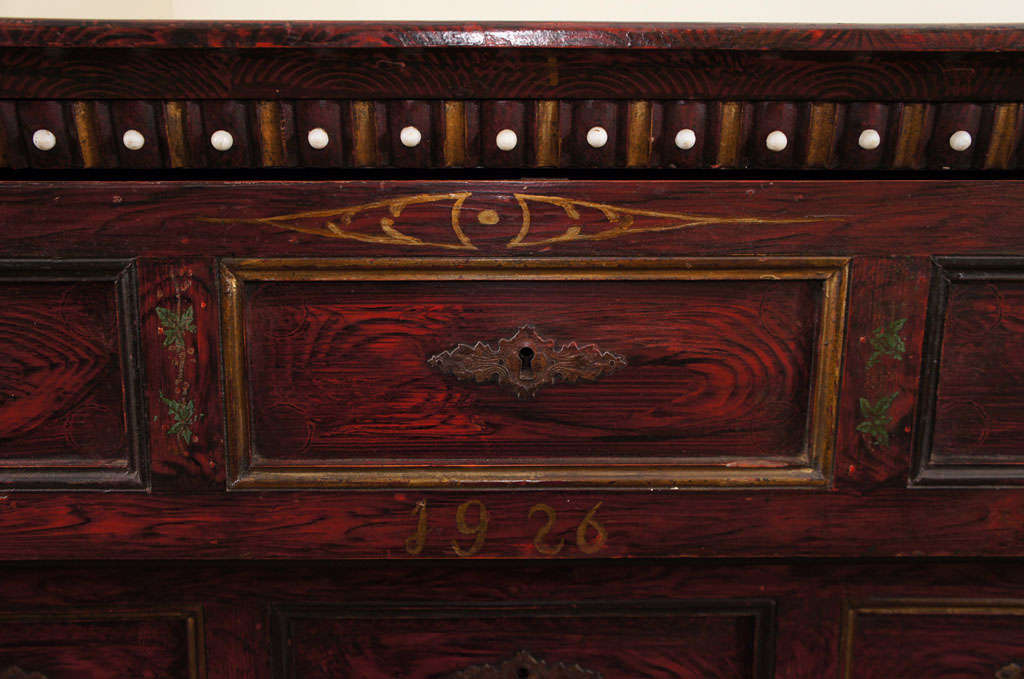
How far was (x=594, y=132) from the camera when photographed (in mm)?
415

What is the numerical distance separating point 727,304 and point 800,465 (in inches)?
4.6

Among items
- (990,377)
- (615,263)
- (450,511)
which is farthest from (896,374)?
(450,511)

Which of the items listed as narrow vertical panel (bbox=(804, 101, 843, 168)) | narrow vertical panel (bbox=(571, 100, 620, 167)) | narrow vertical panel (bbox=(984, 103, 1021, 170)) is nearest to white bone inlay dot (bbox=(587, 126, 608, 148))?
narrow vertical panel (bbox=(571, 100, 620, 167))

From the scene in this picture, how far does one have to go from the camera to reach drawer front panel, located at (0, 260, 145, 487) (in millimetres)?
428

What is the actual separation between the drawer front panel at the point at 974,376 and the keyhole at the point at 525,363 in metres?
0.25

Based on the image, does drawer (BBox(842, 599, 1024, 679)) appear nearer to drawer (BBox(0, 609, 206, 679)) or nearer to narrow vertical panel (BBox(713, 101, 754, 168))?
narrow vertical panel (BBox(713, 101, 754, 168))

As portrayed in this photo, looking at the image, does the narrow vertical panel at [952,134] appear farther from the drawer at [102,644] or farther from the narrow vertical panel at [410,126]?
the drawer at [102,644]

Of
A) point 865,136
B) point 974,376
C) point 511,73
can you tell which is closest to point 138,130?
point 511,73

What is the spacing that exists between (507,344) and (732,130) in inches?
7.3

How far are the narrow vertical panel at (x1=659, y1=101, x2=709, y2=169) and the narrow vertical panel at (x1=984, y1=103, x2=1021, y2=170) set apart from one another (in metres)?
0.17

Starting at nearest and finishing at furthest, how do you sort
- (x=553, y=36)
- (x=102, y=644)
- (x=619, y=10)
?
1. (x=553, y=36)
2. (x=102, y=644)
3. (x=619, y=10)

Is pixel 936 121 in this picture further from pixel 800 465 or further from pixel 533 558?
pixel 533 558

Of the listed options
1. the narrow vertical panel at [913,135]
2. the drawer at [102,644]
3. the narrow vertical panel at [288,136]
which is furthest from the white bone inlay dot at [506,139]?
the drawer at [102,644]

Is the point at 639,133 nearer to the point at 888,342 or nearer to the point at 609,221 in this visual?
the point at 609,221
